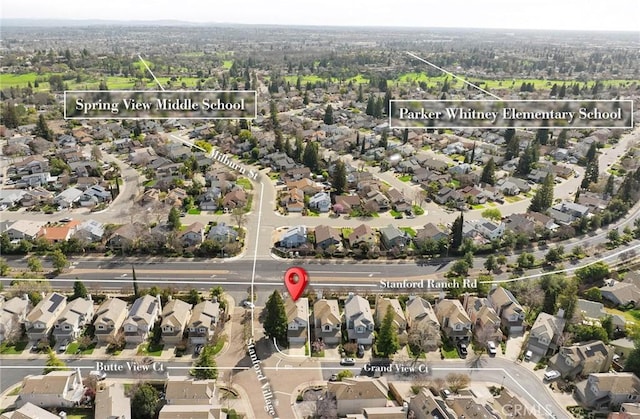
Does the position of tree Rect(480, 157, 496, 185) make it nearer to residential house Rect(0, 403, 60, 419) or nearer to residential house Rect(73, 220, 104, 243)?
residential house Rect(73, 220, 104, 243)

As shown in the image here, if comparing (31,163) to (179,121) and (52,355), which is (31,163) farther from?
(52,355)

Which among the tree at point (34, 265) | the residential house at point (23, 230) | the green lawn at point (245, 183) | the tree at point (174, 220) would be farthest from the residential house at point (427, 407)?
the green lawn at point (245, 183)

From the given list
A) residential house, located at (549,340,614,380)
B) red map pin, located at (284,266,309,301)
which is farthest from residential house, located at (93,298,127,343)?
residential house, located at (549,340,614,380)

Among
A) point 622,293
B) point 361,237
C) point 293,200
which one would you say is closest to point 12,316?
point 361,237

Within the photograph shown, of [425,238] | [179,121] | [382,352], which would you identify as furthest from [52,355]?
[179,121]

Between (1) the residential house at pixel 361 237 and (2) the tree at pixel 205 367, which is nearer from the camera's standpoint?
(2) the tree at pixel 205 367

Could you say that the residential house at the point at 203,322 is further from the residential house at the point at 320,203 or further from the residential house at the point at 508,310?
the residential house at the point at 320,203
